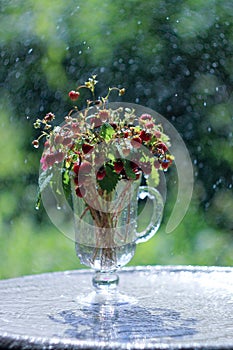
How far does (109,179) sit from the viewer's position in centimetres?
127

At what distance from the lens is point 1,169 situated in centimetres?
388

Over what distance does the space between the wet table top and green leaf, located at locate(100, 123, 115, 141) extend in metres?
0.27

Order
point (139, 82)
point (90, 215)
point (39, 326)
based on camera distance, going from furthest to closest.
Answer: point (139, 82) < point (90, 215) < point (39, 326)

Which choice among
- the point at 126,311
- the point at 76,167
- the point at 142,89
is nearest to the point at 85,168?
the point at 76,167

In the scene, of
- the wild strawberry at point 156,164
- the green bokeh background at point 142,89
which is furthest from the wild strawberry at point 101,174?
the green bokeh background at point 142,89

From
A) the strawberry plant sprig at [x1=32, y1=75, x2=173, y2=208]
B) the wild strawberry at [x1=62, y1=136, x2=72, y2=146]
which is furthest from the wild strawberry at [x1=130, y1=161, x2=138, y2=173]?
the wild strawberry at [x1=62, y1=136, x2=72, y2=146]

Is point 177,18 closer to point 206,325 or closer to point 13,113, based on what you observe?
point 13,113

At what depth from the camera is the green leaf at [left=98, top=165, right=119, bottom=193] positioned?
126 centimetres

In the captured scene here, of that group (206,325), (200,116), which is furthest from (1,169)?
(206,325)

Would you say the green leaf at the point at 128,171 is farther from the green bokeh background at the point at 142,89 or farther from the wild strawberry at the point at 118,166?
the green bokeh background at the point at 142,89

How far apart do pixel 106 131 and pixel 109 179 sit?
77 mm

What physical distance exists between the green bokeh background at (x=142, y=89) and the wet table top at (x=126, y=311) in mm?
1929

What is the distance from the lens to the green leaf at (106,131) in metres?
1.26

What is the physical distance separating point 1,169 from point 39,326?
9.22 ft
